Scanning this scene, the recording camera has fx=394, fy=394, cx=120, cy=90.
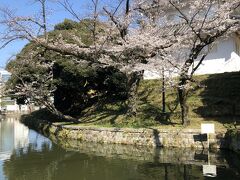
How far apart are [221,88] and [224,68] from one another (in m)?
3.88

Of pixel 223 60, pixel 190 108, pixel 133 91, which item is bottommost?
pixel 190 108

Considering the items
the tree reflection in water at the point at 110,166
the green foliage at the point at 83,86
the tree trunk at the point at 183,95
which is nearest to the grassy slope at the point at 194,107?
the tree trunk at the point at 183,95

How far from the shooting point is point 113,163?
13.6m

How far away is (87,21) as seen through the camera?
1853 centimetres

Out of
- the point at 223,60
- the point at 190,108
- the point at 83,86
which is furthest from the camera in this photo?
the point at 83,86

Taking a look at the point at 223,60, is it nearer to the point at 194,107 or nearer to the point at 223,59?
the point at 223,59

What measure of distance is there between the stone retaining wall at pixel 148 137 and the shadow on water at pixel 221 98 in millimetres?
2023

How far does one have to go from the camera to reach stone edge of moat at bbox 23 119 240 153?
1467 centimetres

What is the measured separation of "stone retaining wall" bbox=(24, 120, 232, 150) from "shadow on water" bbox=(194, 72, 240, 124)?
2.02 m

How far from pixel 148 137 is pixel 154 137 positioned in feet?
0.99

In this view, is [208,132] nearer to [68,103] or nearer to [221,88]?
[221,88]

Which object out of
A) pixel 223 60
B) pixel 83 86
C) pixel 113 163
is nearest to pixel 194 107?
pixel 223 60

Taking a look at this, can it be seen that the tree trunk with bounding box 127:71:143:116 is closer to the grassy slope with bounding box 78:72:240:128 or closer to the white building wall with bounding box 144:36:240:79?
the grassy slope with bounding box 78:72:240:128

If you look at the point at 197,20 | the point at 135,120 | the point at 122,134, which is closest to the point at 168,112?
the point at 135,120
